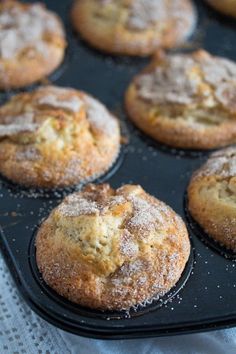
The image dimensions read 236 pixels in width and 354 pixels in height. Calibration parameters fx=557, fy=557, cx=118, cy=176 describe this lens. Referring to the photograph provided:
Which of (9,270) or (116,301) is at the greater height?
(116,301)

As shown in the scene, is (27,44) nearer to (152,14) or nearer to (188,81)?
(152,14)

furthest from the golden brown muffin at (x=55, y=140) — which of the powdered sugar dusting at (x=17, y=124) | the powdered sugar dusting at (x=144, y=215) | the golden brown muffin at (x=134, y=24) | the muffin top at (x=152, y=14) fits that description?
the muffin top at (x=152, y=14)

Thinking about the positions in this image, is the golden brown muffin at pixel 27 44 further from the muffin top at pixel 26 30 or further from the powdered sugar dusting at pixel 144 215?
the powdered sugar dusting at pixel 144 215

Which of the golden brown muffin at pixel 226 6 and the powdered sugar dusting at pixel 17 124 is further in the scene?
the golden brown muffin at pixel 226 6

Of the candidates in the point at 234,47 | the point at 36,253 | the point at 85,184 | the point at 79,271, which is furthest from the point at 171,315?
the point at 234,47

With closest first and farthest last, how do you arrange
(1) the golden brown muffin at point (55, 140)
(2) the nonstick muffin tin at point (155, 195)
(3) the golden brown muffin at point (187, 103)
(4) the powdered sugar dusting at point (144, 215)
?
(2) the nonstick muffin tin at point (155, 195)
(4) the powdered sugar dusting at point (144, 215)
(1) the golden brown muffin at point (55, 140)
(3) the golden brown muffin at point (187, 103)

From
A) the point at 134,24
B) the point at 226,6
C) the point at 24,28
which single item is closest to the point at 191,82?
the point at 134,24

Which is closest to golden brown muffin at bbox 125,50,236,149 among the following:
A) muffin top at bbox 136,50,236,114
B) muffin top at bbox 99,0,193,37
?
muffin top at bbox 136,50,236,114

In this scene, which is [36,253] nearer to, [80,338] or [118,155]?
[80,338]
